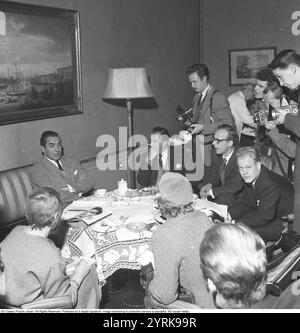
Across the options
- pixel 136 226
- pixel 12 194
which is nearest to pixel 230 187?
pixel 136 226

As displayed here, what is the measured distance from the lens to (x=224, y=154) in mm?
4133

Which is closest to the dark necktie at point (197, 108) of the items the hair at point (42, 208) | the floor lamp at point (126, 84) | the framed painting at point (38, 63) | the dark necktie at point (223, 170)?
the floor lamp at point (126, 84)

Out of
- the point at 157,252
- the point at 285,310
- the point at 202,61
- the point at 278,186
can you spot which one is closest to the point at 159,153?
the point at 278,186

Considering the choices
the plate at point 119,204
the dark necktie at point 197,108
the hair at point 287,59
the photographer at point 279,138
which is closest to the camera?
the hair at point 287,59

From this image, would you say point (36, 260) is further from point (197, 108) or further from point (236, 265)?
point (197, 108)

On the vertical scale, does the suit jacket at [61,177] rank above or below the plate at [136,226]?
above

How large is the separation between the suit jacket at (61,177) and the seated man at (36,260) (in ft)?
5.50

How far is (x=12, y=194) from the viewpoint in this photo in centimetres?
385

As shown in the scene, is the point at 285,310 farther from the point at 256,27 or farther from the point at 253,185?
the point at 256,27

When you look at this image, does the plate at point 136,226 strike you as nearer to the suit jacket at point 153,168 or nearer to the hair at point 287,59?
the hair at point 287,59

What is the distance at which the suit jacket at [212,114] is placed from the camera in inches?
190

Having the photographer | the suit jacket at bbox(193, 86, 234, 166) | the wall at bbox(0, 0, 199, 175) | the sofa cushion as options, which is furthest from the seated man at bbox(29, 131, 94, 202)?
the photographer

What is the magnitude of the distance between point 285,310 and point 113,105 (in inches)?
160

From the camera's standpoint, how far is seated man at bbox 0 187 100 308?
6.78 feet
